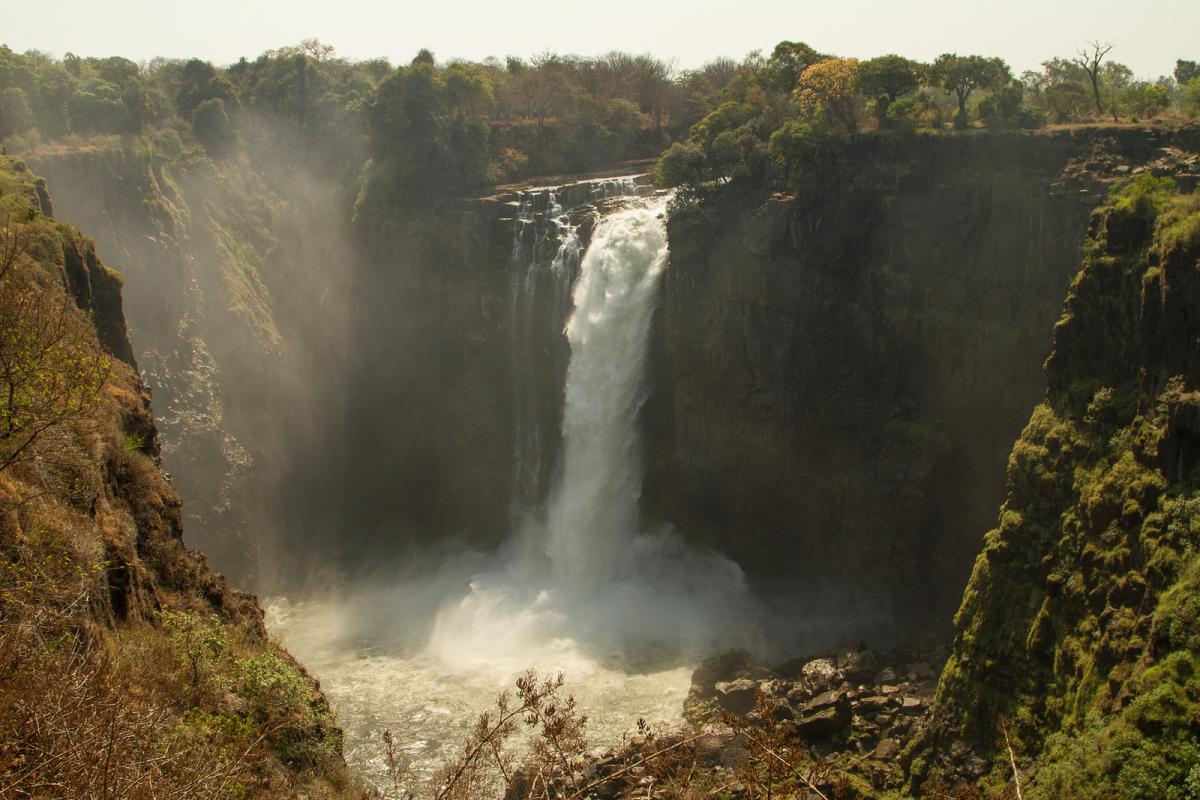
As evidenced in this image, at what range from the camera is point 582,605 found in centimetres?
3953

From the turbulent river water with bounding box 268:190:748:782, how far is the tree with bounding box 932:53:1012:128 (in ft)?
41.7

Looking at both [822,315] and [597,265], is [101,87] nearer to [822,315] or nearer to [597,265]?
[597,265]

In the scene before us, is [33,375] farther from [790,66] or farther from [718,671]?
[790,66]

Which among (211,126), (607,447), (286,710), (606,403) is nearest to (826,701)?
(286,710)

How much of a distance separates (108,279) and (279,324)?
20594 mm

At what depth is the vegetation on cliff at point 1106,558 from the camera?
18.8m

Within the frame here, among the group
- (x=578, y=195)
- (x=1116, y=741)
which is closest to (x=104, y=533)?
(x=1116, y=741)

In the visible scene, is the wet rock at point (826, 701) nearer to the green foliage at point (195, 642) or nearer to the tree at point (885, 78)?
the green foliage at point (195, 642)

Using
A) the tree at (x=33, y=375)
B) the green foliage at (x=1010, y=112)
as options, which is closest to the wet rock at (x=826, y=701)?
the tree at (x=33, y=375)

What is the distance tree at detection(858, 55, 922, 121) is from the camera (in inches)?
1615

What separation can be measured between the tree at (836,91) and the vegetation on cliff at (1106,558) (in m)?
16.1

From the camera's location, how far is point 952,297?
122 ft

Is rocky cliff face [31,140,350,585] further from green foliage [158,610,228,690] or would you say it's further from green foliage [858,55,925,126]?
green foliage [858,55,925,126]

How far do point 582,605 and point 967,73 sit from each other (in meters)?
26.1
